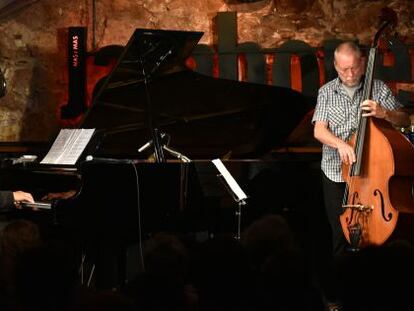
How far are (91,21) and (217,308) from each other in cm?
470

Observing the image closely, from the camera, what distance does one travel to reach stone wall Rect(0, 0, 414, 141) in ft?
20.3

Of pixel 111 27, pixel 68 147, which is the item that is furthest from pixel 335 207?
pixel 111 27

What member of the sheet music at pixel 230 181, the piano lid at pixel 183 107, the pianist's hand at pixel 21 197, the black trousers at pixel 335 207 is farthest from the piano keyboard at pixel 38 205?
the black trousers at pixel 335 207

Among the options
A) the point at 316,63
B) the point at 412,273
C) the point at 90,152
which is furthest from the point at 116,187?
the point at 316,63

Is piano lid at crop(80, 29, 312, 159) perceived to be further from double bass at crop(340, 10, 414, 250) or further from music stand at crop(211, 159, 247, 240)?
double bass at crop(340, 10, 414, 250)

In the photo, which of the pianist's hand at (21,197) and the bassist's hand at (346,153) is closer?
the pianist's hand at (21,197)

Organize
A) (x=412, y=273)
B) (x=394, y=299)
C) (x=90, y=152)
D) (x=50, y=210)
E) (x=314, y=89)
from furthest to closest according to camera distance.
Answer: (x=314, y=89) → (x=90, y=152) → (x=50, y=210) → (x=412, y=273) → (x=394, y=299)

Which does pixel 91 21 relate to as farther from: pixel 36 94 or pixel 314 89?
pixel 314 89

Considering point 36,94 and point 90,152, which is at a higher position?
point 36,94

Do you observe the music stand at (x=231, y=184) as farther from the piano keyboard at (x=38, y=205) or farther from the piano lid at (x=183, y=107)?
the piano keyboard at (x=38, y=205)

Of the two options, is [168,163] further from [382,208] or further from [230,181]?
[382,208]

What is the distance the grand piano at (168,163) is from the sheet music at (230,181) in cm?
7

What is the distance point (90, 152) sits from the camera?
13.6 ft

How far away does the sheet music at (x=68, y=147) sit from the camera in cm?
411
